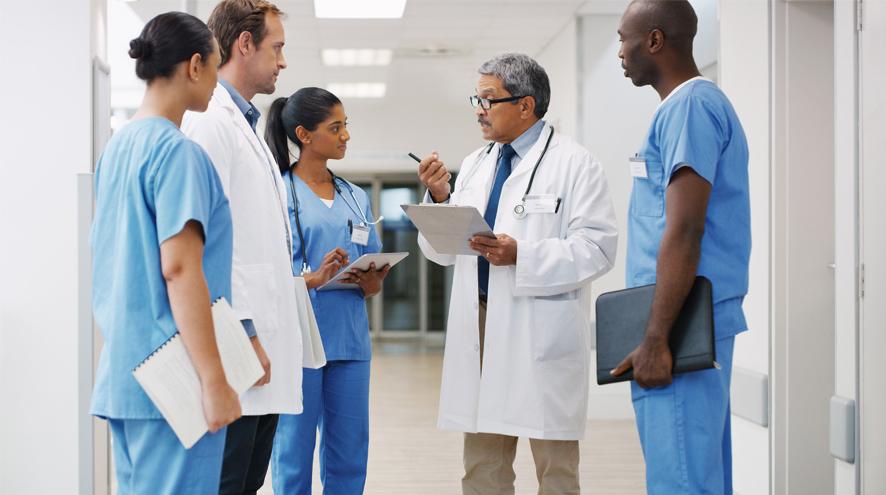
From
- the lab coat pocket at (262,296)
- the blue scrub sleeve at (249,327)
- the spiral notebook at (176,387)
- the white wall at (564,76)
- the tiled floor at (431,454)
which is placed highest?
the white wall at (564,76)

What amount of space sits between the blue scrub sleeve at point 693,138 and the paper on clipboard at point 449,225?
64 centimetres

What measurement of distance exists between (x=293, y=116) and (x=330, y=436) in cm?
118

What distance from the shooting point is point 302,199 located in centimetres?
321

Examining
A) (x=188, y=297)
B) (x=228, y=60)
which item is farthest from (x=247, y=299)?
(x=228, y=60)

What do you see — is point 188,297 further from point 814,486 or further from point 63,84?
point 814,486

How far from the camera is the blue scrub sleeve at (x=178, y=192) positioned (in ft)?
5.59

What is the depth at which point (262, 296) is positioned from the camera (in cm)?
208

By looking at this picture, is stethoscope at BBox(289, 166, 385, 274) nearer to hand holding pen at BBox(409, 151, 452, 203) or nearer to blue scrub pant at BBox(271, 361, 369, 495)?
hand holding pen at BBox(409, 151, 452, 203)

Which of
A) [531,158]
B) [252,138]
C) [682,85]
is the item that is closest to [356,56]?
[531,158]

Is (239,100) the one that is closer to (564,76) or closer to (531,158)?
(531,158)

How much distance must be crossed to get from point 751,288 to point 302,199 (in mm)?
2140

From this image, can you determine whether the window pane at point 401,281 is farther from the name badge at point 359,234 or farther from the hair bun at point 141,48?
the hair bun at point 141,48

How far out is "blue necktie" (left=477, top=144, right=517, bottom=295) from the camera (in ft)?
9.96

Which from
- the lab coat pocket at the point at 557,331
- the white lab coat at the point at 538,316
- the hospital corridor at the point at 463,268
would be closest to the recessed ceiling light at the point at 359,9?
the hospital corridor at the point at 463,268
